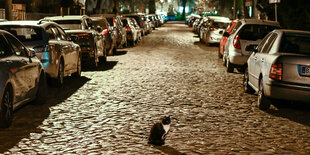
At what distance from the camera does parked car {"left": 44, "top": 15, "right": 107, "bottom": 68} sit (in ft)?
57.1

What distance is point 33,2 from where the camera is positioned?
37531 mm

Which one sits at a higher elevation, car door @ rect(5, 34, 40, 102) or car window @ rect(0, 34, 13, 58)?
car window @ rect(0, 34, 13, 58)

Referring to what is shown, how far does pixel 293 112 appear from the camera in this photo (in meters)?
10.4

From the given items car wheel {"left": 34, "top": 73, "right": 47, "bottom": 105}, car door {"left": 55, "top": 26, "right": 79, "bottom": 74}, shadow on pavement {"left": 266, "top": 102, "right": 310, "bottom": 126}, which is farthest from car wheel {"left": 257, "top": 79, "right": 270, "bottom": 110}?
car door {"left": 55, "top": 26, "right": 79, "bottom": 74}

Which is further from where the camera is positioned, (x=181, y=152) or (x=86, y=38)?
(x=86, y=38)

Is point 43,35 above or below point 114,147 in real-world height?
above

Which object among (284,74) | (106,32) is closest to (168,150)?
(284,74)

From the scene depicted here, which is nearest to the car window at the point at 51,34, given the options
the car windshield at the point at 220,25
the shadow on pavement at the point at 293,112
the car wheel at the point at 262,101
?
the car wheel at the point at 262,101

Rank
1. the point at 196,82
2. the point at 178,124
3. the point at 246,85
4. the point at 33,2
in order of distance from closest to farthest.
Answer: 1. the point at 178,124
2. the point at 246,85
3. the point at 196,82
4. the point at 33,2

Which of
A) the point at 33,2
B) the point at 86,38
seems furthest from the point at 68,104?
the point at 33,2

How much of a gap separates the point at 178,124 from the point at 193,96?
3300 millimetres

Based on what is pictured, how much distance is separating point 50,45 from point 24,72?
3161 millimetres

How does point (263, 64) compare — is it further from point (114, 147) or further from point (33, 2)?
point (33, 2)

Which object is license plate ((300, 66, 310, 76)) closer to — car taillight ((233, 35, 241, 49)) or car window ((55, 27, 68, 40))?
car window ((55, 27, 68, 40))
